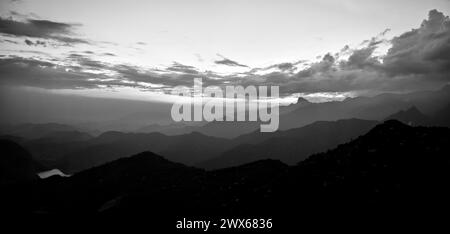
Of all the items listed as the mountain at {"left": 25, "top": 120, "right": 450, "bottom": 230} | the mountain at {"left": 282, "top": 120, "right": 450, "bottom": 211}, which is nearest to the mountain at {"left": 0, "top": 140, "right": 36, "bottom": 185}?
the mountain at {"left": 25, "top": 120, "right": 450, "bottom": 230}

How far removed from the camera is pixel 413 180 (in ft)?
48.4

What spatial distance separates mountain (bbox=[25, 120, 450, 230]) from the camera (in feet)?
Answer: 44.1

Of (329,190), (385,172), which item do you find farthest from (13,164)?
(385,172)

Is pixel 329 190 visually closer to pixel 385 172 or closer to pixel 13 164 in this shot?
pixel 385 172

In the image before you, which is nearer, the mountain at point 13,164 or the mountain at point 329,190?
the mountain at point 329,190

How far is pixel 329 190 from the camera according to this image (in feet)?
52.8

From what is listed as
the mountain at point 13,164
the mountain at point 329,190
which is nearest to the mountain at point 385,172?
the mountain at point 329,190

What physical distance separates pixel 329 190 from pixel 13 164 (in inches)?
4828

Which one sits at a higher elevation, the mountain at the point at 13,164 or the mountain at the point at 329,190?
the mountain at the point at 329,190

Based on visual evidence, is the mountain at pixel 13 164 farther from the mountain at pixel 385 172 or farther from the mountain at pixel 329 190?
the mountain at pixel 385 172

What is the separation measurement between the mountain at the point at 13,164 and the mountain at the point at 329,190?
80575mm

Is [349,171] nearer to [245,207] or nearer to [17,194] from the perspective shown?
[245,207]

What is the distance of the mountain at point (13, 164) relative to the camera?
87.9 metres
